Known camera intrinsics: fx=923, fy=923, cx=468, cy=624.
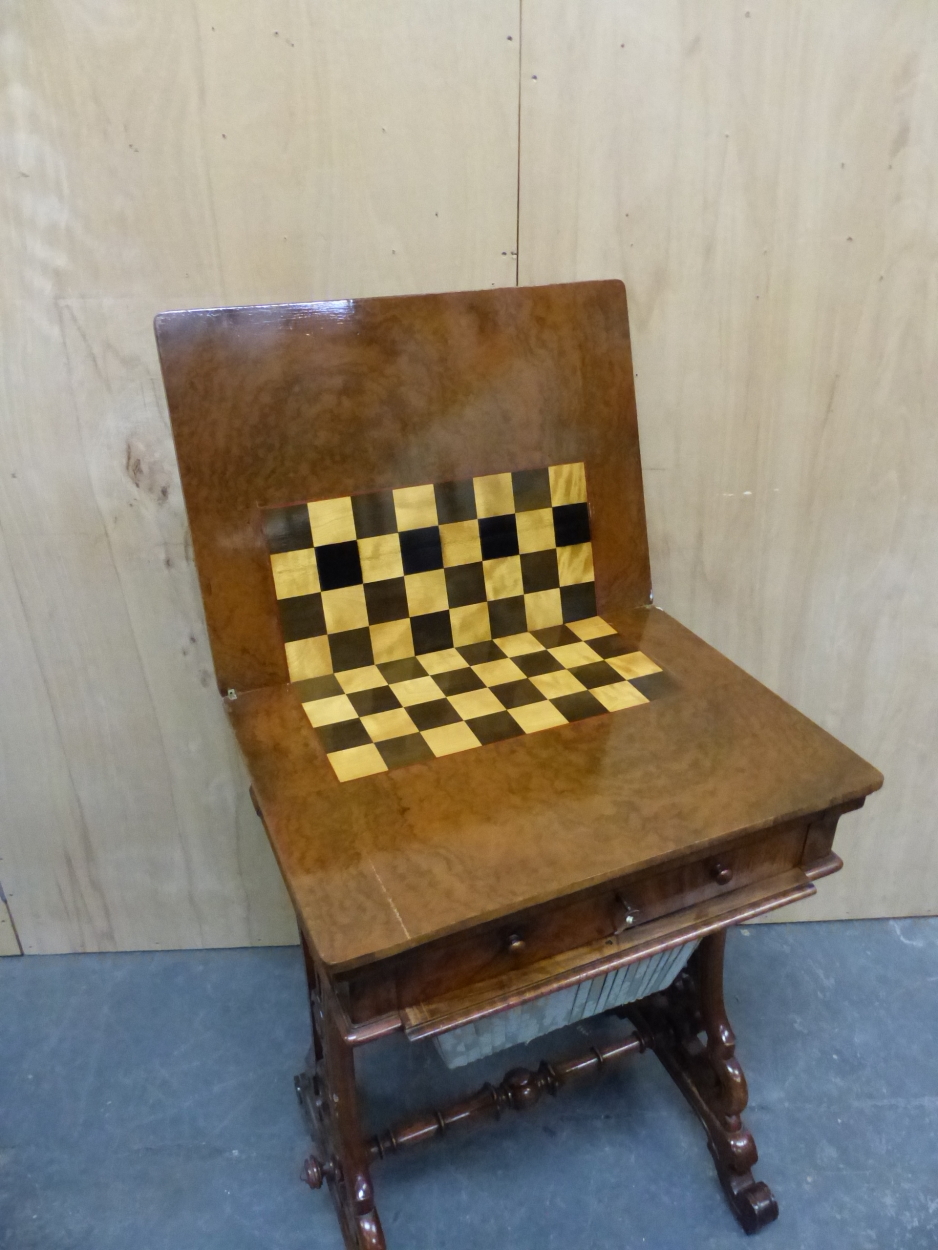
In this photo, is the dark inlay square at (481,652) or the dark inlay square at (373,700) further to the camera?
the dark inlay square at (481,652)

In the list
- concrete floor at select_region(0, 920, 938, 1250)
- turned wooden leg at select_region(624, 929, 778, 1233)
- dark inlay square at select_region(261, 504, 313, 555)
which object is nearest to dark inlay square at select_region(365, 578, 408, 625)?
dark inlay square at select_region(261, 504, 313, 555)

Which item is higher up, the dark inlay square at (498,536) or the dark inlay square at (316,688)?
the dark inlay square at (498,536)

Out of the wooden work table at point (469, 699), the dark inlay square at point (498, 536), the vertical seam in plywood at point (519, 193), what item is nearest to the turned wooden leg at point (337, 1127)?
the wooden work table at point (469, 699)

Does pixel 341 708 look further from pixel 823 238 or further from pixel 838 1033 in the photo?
pixel 838 1033

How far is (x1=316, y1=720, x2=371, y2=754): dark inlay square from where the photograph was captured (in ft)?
3.59

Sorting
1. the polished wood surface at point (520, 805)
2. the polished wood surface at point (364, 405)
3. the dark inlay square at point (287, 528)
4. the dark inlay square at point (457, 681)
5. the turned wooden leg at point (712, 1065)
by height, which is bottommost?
the turned wooden leg at point (712, 1065)

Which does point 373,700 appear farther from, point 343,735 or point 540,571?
point 540,571

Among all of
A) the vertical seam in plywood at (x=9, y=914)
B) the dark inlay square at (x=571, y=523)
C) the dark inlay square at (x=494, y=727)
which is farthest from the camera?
the vertical seam in plywood at (x=9, y=914)

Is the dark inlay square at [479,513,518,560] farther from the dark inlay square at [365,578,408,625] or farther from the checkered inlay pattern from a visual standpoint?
the dark inlay square at [365,578,408,625]

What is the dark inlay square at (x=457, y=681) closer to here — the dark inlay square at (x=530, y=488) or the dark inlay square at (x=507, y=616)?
the dark inlay square at (x=507, y=616)

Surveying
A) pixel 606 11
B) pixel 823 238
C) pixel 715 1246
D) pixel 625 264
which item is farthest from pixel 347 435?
pixel 715 1246

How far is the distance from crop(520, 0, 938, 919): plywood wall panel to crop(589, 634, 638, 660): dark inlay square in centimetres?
32

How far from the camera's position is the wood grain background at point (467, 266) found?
119 centimetres

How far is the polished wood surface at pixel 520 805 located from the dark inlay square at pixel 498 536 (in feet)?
0.96
